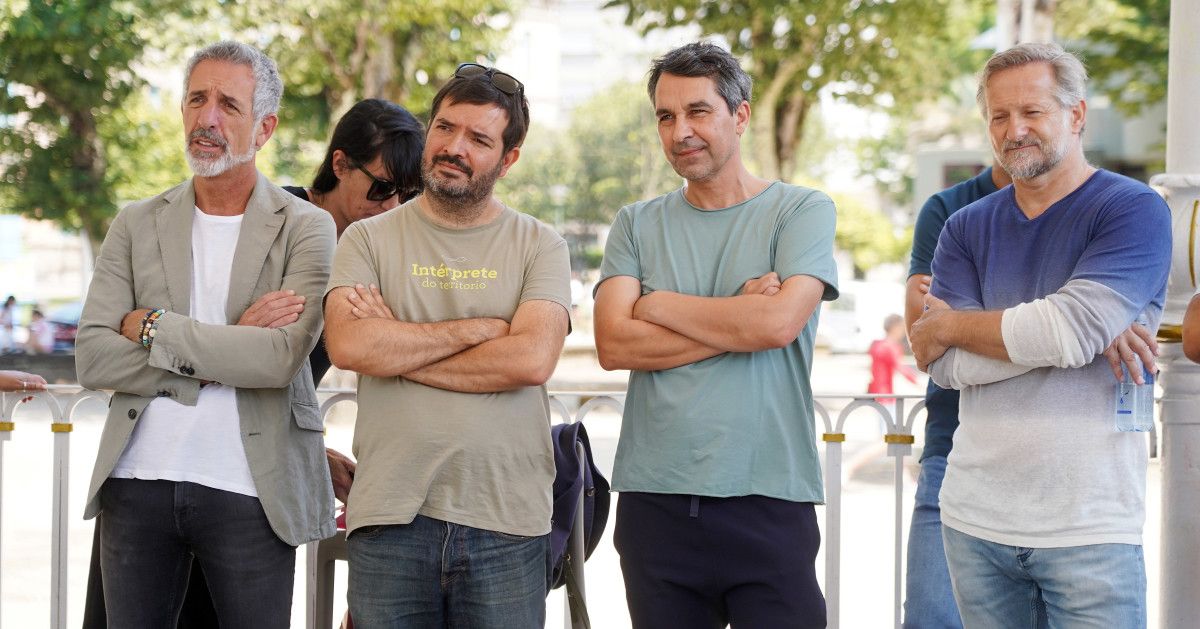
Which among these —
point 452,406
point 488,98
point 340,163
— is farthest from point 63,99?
point 452,406

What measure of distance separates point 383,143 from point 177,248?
89 centimetres

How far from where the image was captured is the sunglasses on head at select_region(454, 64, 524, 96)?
299cm

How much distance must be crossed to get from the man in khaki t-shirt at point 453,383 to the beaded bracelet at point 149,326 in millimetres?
451

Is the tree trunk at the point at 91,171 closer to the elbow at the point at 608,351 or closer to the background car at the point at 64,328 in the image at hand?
the background car at the point at 64,328

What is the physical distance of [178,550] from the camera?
9.68 feet

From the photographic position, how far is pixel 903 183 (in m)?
44.1

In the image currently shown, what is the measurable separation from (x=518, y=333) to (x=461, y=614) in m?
0.69

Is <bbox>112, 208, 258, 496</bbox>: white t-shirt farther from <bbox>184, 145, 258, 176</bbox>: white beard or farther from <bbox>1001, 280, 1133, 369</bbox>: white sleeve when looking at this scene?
<bbox>1001, 280, 1133, 369</bbox>: white sleeve

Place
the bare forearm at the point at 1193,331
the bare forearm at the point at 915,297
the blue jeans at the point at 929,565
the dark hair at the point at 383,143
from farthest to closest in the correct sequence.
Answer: the dark hair at the point at 383,143 < the blue jeans at the point at 929,565 < the bare forearm at the point at 915,297 < the bare forearm at the point at 1193,331

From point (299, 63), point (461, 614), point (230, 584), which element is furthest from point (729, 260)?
point (299, 63)

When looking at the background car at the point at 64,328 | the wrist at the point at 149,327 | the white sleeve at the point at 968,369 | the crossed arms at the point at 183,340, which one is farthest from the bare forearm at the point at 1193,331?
the background car at the point at 64,328

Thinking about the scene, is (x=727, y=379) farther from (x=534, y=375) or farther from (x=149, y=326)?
(x=149, y=326)

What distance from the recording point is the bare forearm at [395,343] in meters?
2.74

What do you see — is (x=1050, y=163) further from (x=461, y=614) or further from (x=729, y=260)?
(x=461, y=614)
